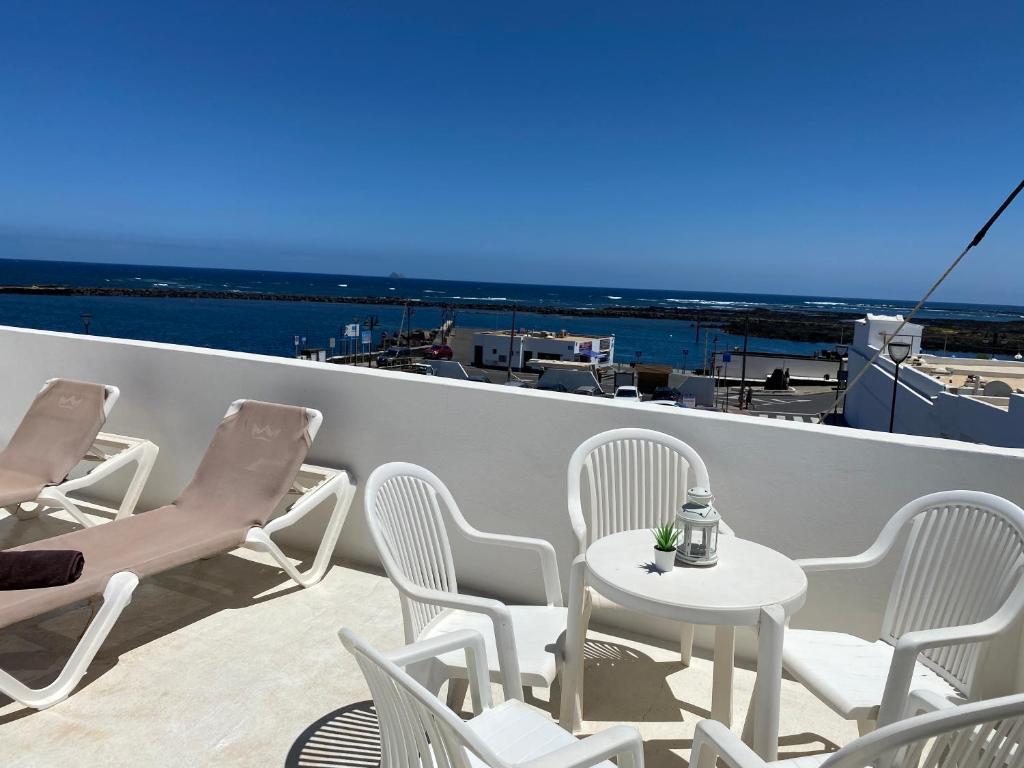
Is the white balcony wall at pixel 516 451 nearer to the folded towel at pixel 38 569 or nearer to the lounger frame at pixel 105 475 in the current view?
the lounger frame at pixel 105 475

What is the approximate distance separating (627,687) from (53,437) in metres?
3.16

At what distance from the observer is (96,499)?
13.7ft

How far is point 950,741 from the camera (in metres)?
0.98

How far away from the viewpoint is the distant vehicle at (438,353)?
53.7 metres

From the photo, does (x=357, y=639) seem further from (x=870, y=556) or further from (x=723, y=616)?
(x=870, y=556)

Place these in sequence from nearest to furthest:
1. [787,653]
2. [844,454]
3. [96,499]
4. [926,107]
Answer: [787,653] → [844,454] → [96,499] → [926,107]

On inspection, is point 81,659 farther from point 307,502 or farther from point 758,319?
point 758,319

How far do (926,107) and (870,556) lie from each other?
75.4m

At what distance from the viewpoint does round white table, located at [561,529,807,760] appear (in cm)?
165

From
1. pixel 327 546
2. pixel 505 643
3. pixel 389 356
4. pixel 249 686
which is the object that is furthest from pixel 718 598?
pixel 389 356

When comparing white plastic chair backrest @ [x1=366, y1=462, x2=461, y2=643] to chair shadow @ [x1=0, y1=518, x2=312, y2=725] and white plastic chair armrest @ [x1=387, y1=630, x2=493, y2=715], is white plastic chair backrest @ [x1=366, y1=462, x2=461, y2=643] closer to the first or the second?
white plastic chair armrest @ [x1=387, y1=630, x2=493, y2=715]

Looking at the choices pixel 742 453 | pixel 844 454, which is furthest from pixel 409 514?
pixel 844 454

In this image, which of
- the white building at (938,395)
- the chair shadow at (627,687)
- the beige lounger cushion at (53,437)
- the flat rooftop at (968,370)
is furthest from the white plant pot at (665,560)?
the flat rooftop at (968,370)

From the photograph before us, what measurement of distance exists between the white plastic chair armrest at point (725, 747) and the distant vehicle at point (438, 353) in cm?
5166
